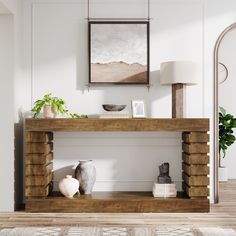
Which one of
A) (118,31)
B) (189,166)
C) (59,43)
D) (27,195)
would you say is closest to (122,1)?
(118,31)

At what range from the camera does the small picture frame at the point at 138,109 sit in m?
5.26

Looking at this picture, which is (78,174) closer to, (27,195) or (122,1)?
(27,195)

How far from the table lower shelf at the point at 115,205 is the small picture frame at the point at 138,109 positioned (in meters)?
0.86

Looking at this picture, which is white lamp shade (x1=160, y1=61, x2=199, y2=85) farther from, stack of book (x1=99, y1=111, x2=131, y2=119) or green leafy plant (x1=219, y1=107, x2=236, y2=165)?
green leafy plant (x1=219, y1=107, x2=236, y2=165)

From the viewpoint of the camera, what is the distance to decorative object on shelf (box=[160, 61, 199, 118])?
5.03 m

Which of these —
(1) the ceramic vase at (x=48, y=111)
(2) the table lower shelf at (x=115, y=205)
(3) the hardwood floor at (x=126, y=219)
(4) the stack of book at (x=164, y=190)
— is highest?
(1) the ceramic vase at (x=48, y=111)

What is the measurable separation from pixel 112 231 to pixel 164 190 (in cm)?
115

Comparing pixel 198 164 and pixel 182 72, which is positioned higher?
pixel 182 72

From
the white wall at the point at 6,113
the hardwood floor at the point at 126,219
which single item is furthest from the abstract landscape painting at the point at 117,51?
the hardwood floor at the point at 126,219

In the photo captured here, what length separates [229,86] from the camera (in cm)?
768

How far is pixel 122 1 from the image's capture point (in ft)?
17.8

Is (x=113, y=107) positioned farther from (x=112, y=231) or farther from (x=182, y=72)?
(x=112, y=231)

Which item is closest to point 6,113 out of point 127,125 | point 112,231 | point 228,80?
point 127,125

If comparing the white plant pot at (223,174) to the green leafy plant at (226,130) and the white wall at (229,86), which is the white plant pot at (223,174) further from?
the white wall at (229,86)
